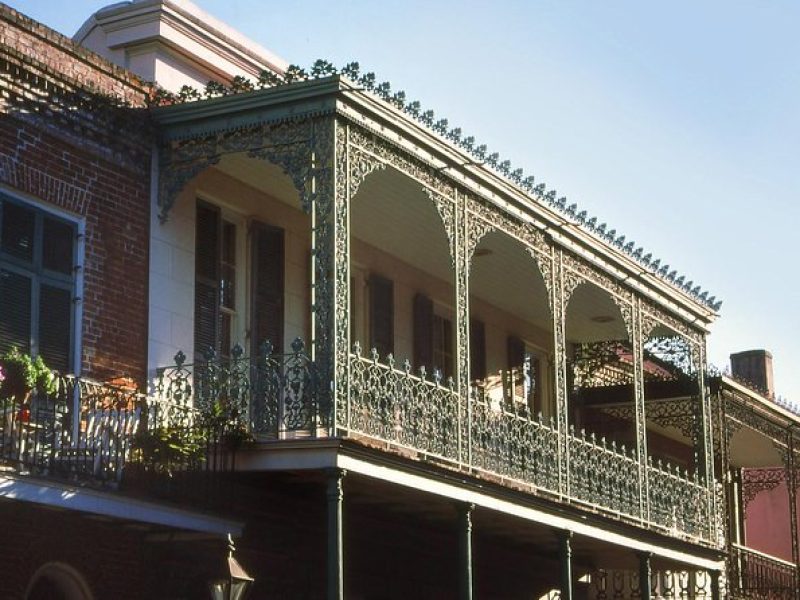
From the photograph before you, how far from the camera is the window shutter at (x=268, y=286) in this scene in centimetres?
1753

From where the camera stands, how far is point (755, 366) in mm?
36188

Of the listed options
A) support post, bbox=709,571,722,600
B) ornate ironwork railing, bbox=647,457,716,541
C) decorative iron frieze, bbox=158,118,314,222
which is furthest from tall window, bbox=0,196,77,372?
support post, bbox=709,571,722,600

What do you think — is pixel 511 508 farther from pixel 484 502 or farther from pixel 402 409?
pixel 402 409

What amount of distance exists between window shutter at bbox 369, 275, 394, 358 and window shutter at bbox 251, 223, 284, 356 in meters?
2.01

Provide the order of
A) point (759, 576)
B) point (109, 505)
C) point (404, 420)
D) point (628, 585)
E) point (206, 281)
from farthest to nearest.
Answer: point (759, 576), point (628, 585), point (206, 281), point (404, 420), point (109, 505)

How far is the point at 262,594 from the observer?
55.9 ft

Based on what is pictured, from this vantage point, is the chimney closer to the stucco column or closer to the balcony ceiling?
the balcony ceiling

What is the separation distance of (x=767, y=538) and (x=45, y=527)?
25.1 m

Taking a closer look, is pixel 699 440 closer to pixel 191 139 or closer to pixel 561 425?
pixel 561 425

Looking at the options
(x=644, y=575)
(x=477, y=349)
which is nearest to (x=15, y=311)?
(x=477, y=349)

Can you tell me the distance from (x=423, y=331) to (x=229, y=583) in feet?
28.1

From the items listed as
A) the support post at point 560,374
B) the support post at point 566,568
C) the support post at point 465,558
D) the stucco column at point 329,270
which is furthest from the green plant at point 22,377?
the support post at point 566,568

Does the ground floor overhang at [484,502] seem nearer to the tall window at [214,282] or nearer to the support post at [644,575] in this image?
the support post at [644,575]

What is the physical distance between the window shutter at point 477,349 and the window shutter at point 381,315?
234cm
